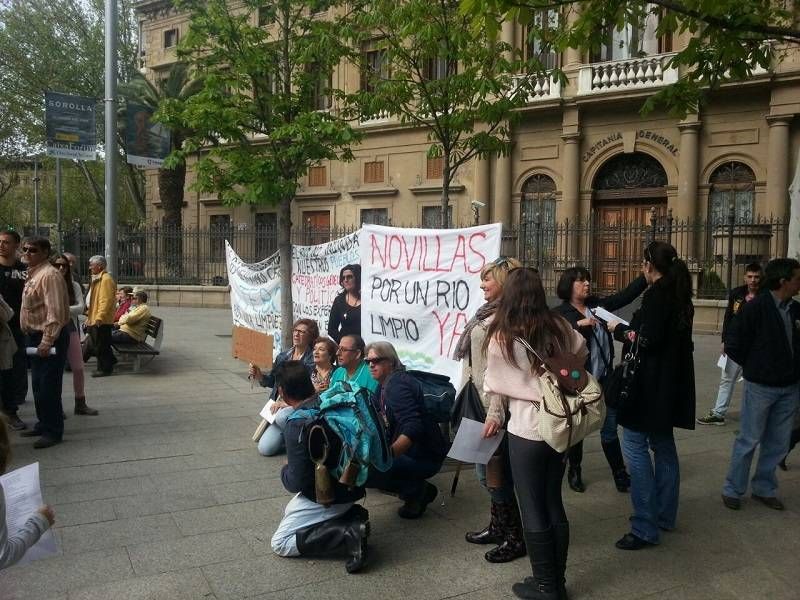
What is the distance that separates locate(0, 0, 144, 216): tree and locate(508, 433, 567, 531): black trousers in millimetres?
29350

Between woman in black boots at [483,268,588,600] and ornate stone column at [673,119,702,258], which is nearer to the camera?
woman in black boots at [483,268,588,600]

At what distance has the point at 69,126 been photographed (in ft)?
37.2

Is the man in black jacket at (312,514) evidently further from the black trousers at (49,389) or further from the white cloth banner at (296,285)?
the white cloth banner at (296,285)

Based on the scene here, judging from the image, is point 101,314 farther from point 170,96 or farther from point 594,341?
point 170,96

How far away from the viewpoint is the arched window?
66.4 feet

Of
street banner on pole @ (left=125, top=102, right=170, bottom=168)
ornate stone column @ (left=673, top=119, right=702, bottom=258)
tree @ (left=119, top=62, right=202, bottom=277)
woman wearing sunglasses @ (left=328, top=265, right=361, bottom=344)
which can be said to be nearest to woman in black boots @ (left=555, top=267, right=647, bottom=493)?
woman wearing sunglasses @ (left=328, top=265, right=361, bottom=344)

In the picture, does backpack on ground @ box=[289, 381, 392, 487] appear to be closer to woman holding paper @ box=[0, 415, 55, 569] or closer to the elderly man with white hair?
woman holding paper @ box=[0, 415, 55, 569]

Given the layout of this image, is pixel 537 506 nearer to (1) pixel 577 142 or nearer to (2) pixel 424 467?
(2) pixel 424 467

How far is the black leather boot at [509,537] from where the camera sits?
13.1ft

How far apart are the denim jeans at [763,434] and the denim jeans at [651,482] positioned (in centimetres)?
72

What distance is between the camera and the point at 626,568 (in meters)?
3.94

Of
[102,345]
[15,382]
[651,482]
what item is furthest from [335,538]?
[102,345]

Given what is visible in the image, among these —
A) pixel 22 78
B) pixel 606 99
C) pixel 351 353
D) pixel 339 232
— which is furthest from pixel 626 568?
pixel 22 78

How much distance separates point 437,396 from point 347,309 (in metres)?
2.40
